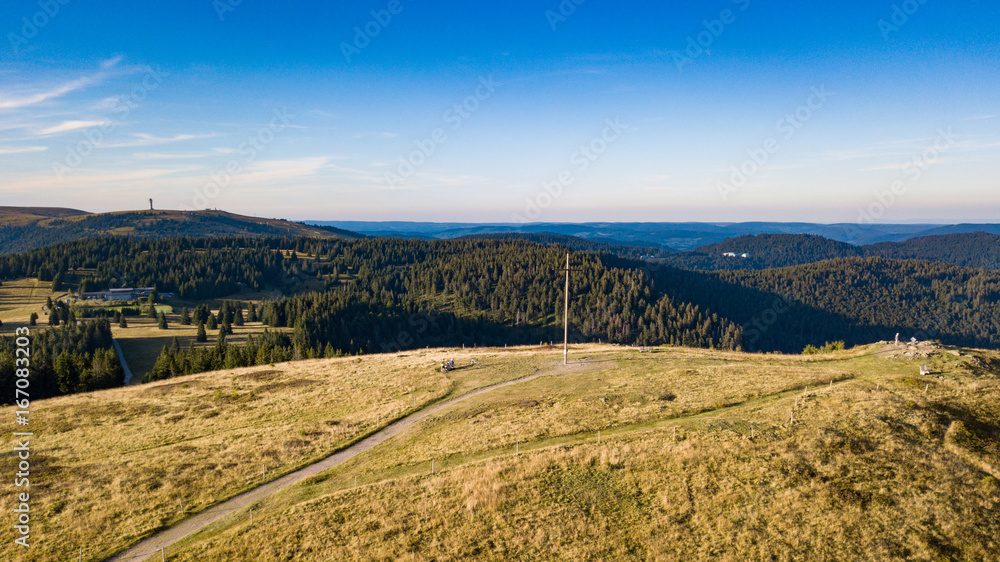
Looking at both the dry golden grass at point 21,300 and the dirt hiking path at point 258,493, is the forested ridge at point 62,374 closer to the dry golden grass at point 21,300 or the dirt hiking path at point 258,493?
the dirt hiking path at point 258,493

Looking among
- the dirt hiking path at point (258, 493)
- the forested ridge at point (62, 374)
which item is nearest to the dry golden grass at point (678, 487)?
the dirt hiking path at point (258, 493)

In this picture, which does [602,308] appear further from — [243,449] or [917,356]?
[243,449]

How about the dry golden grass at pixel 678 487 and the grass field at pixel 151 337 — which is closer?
the dry golden grass at pixel 678 487

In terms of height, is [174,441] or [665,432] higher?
[665,432]

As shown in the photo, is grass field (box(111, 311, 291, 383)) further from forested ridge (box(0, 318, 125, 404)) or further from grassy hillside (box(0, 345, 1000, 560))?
grassy hillside (box(0, 345, 1000, 560))

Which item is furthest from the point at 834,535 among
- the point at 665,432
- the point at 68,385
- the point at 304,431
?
the point at 68,385

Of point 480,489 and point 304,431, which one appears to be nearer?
point 480,489

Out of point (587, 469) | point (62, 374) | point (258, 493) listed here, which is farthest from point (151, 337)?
point (587, 469)
